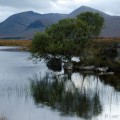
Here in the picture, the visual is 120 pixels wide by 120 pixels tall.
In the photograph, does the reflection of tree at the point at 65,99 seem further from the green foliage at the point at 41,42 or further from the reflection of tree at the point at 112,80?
the green foliage at the point at 41,42

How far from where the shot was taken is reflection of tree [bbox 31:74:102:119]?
35219 mm

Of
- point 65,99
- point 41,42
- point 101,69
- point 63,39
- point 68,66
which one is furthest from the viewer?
point 63,39

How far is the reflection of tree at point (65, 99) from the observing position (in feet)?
116

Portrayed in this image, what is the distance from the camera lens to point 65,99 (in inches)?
1606

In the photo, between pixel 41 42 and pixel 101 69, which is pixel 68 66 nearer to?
pixel 41 42

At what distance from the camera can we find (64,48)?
73688mm

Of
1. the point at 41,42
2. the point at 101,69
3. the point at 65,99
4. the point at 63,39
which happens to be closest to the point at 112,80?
the point at 101,69

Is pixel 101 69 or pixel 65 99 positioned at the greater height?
pixel 65 99

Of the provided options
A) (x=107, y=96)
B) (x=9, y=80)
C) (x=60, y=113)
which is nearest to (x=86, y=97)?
(x=107, y=96)

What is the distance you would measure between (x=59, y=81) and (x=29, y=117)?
2331cm

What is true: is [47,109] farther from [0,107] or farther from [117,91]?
[117,91]

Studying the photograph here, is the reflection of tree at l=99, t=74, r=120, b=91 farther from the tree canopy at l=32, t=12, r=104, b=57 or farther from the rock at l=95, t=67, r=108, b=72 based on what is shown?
the tree canopy at l=32, t=12, r=104, b=57

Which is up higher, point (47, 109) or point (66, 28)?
point (66, 28)

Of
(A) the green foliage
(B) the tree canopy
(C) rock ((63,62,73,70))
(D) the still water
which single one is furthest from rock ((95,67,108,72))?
(A) the green foliage
